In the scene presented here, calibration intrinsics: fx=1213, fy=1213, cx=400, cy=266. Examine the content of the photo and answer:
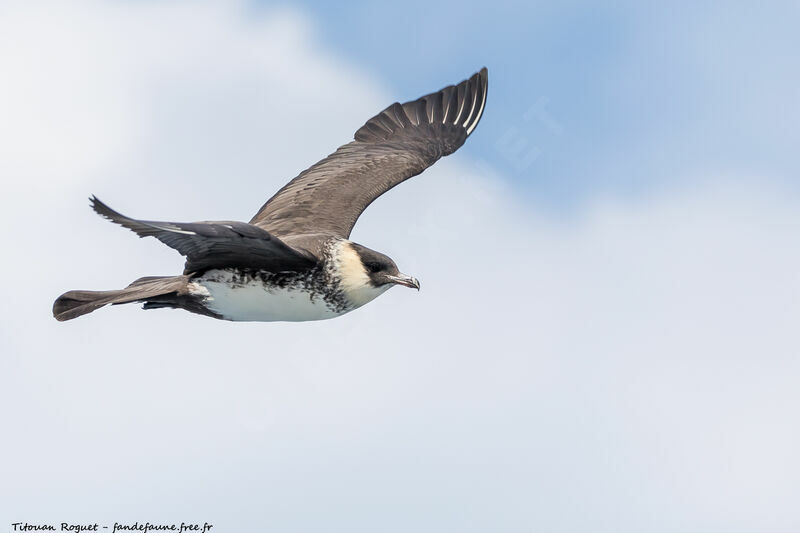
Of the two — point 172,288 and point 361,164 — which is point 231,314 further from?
point 361,164

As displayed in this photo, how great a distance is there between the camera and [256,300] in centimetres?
1026

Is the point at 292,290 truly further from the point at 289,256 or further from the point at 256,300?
the point at 289,256

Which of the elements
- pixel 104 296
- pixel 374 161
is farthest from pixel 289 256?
pixel 374 161

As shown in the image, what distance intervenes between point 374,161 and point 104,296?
3.44 m

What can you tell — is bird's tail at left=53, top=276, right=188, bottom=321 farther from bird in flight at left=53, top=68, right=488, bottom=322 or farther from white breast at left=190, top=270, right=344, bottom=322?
white breast at left=190, top=270, right=344, bottom=322

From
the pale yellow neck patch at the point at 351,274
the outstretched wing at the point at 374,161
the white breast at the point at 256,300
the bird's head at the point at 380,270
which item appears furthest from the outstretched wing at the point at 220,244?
the outstretched wing at the point at 374,161

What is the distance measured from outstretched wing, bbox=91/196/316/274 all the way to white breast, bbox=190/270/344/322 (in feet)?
0.47

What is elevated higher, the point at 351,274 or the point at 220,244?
the point at 351,274

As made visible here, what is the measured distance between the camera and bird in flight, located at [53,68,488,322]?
943cm

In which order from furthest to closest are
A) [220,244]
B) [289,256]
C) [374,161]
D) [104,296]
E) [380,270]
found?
1. [374,161]
2. [104,296]
3. [380,270]
4. [289,256]
5. [220,244]

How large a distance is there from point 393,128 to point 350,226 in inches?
97.1

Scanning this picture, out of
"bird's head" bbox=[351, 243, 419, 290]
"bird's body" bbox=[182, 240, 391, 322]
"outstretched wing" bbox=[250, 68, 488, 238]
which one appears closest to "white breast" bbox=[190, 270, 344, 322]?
"bird's body" bbox=[182, 240, 391, 322]

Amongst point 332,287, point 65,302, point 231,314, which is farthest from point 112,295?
point 332,287

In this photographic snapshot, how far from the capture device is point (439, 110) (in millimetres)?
13836
